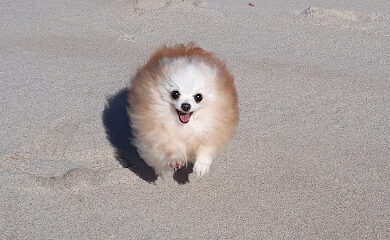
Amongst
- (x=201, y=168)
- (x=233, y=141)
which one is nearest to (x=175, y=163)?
(x=201, y=168)

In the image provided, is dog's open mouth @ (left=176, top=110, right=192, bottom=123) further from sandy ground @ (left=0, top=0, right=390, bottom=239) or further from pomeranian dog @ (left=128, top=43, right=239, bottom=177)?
sandy ground @ (left=0, top=0, right=390, bottom=239)

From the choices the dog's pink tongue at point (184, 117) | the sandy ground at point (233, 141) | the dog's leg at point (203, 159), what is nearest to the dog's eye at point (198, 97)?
the dog's pink tongue at point (184, 117)

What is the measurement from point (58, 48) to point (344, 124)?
255 cm

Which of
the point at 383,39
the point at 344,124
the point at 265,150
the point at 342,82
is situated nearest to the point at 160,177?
the point at 265,150

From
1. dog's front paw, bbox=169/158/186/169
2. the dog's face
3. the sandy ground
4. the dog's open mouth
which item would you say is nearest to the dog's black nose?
the dog's face

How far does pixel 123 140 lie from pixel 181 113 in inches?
33.5

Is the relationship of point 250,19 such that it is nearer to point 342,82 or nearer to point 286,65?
point 286,65

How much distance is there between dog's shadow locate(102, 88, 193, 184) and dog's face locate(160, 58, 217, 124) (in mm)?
514

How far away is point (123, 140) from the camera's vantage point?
13.5 ft

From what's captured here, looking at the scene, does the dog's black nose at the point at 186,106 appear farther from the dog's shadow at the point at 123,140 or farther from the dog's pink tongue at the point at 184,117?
the dog's shadow at the point at 123,140

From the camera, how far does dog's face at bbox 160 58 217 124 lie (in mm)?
3283

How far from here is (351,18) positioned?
6234 millimetres

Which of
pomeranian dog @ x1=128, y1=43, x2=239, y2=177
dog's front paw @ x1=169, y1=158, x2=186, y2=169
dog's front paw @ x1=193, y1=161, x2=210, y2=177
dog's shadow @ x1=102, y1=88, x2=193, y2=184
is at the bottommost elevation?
dog's shadow @ x1=102, y1=88, x2=193, y2=184

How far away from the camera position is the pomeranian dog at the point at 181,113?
3.33m
